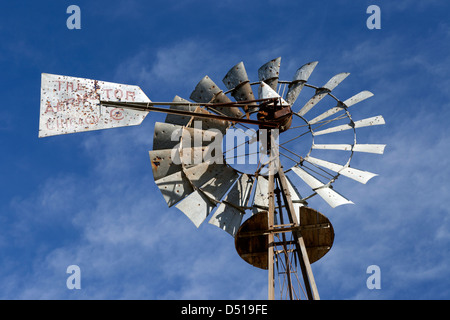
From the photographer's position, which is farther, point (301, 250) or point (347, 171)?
point (347, 171)

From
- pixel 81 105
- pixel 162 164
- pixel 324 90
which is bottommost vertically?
pixel 162 164

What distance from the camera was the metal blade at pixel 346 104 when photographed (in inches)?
421

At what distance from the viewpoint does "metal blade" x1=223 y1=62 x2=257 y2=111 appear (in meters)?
10.7

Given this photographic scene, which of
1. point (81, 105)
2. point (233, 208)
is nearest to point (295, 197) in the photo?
point (233, 208)

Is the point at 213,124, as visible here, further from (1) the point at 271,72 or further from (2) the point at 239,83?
(1) the point at 271,72

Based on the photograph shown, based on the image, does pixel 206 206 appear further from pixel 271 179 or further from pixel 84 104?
pixel 84 104

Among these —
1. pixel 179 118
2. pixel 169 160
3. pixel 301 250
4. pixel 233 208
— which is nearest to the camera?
pixel 301 250

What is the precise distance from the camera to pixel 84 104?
911 centimetres

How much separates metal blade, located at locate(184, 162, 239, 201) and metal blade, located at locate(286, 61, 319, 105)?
1.89 metres

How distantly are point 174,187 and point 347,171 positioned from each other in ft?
10.0

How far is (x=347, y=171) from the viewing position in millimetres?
9945

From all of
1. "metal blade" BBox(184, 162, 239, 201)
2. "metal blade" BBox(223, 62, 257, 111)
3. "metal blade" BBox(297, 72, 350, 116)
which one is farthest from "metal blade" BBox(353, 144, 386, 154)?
"metal blade" BBox(184, 162, 239, 201)
